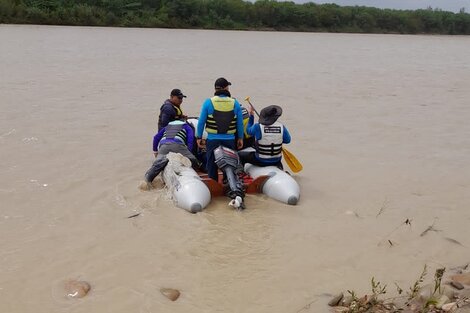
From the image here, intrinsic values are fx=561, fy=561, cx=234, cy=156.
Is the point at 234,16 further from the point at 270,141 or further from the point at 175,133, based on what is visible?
the point at 270,141

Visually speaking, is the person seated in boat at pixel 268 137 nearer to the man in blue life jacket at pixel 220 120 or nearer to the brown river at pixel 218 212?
the man in blue life jacket at pixel 220 120

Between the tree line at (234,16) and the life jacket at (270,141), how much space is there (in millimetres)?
36757

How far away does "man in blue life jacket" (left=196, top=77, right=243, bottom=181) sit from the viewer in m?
6.67

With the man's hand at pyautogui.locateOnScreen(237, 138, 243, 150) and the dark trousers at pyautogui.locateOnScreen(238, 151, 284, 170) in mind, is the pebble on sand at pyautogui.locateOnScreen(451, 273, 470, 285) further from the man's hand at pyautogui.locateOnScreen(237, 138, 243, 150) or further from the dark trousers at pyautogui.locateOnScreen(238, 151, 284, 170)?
the man's hand at pyautogui.locateOnScreen(237, 138, 243, 150)

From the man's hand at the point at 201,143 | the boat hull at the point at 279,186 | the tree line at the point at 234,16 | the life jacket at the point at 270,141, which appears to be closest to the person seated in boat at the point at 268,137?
the life jacket at the point at 270,141

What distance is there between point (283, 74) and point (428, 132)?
9.80 metres

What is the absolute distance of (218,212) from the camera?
634 cm

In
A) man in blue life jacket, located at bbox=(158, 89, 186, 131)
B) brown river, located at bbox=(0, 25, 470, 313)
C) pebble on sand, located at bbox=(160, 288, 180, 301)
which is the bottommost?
pebble on sand, located at bbox=(160, 288, 180, 301)

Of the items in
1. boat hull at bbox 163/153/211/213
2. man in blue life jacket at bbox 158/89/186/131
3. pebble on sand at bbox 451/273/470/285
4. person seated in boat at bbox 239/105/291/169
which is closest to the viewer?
pebble on sand at bbox 451/273/470/285

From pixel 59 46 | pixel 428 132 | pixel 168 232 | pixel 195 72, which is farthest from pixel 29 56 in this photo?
pixel 168 232

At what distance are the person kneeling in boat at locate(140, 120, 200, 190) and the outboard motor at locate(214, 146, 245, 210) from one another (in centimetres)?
75

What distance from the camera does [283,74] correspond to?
20.7 meters

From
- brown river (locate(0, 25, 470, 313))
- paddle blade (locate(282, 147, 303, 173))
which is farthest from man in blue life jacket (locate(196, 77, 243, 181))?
paddle blade (locate(282, 147, 303, 173))

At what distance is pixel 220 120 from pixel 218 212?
112 cm
